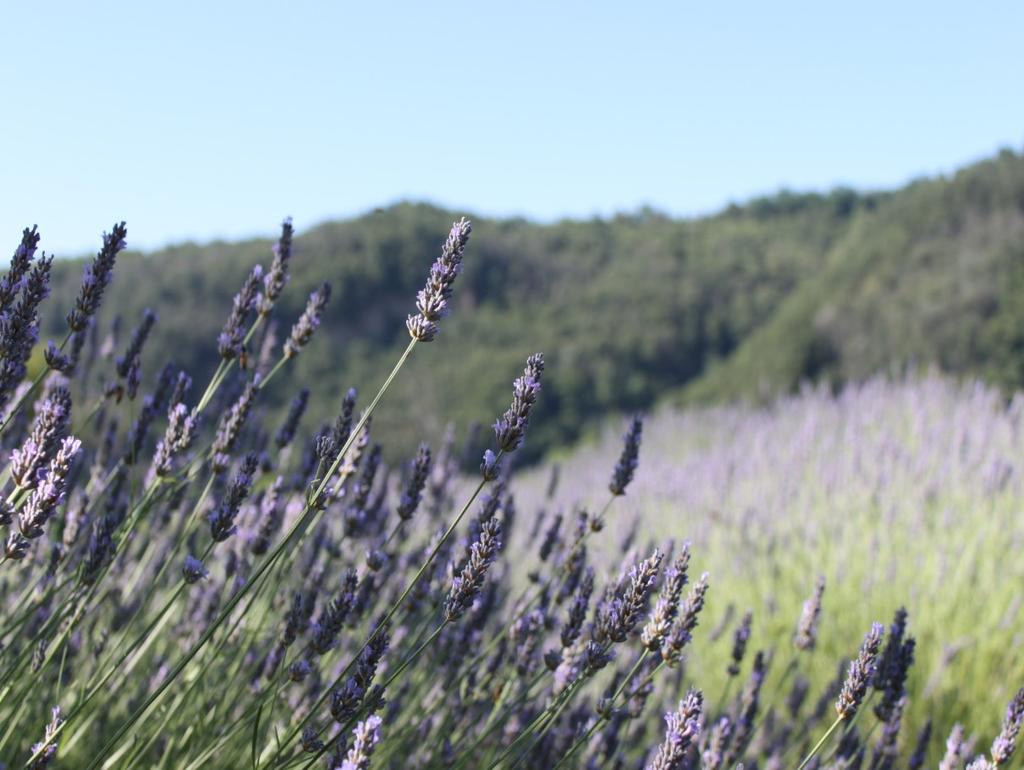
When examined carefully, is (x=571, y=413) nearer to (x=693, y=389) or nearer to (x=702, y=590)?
(x=693, y=389)

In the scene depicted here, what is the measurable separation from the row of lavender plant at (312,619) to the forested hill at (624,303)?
11.0 metres

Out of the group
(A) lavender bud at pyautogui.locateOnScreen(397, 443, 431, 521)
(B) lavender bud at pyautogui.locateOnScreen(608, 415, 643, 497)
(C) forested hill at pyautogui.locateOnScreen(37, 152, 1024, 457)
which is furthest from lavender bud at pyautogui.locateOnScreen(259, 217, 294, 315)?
(C) forested hill at pyautogui.locateOnScreen(37, 152, 1024, 457)

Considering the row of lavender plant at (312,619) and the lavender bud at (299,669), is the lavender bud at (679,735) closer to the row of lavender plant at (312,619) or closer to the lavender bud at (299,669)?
the row of lavender plant at (312,619)

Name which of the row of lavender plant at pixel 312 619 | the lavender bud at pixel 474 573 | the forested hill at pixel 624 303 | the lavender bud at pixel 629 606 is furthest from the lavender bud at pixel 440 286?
the forested hill at pixel 624 303

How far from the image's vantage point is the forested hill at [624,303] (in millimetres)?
14500

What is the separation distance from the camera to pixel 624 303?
21.5 metres

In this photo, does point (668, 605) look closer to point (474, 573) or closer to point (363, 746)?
point (474, 573)

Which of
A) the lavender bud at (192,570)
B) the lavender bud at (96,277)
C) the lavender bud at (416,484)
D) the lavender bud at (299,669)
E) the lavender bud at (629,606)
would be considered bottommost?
the lavender bud at (299,669)

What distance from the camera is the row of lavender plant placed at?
1516 millimetres

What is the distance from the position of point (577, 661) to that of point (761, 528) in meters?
3.97

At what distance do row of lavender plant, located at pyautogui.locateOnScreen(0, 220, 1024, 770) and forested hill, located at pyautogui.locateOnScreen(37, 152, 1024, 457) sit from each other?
10991mm

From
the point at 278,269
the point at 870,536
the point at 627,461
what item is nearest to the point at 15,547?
the point at 278,269

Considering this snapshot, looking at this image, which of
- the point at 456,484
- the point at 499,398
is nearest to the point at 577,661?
the point at 456,484

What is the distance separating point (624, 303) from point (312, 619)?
64.1 ft
